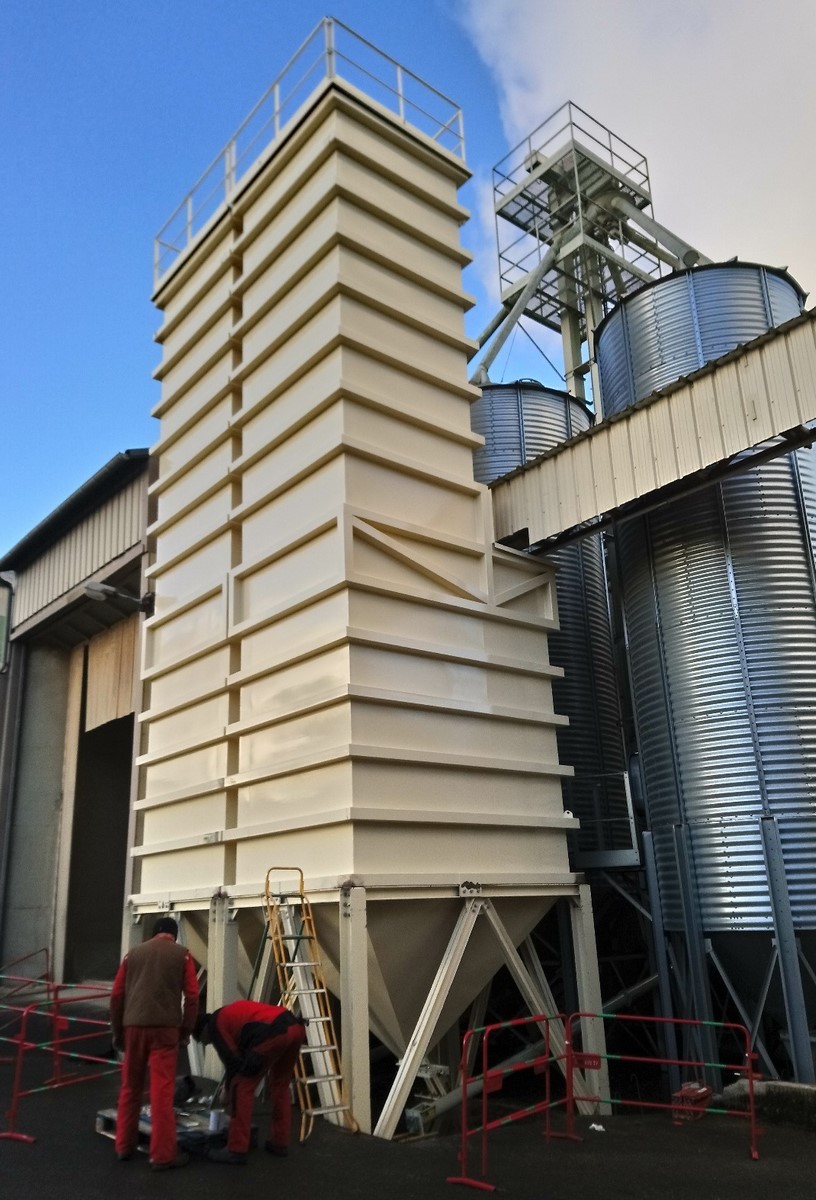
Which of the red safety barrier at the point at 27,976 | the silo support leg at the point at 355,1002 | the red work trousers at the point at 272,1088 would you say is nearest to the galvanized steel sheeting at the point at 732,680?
the silo support leg at the point at 355,1002

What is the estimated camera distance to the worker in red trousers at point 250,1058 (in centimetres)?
694

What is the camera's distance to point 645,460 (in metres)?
10.6

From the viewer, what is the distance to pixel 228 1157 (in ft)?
22.9

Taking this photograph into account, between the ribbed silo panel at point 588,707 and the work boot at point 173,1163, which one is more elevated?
the ribbed silo panel at point 588,707

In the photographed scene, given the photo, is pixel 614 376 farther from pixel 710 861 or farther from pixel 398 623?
pixel 710 861

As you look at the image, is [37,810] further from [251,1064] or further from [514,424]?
[251,1064]

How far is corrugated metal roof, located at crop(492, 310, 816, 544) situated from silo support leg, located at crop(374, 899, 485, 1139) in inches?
184

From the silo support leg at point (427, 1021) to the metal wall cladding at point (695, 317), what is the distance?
710 cm

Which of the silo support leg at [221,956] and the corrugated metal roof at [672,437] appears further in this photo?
the silo support leg at [221,956]

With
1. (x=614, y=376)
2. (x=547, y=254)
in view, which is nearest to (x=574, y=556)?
(x=614, y=376)

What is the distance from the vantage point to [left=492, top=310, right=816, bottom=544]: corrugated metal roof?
9430 mm

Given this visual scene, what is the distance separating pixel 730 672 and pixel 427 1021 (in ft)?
16.8

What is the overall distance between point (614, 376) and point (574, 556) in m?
3.22

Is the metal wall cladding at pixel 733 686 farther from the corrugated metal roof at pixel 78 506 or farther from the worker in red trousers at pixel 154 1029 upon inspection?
the corrugated metal roof at pixel 78 506
